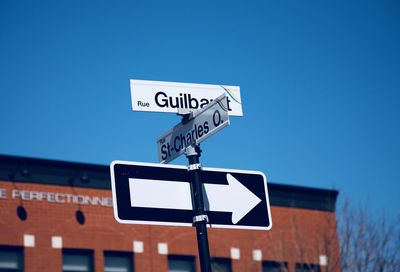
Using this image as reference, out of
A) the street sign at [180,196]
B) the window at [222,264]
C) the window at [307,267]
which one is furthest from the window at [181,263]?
the street sign at [180,196]

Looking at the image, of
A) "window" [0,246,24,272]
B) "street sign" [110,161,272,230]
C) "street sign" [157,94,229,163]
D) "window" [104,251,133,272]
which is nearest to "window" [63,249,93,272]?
"window" [104,251,133,272]

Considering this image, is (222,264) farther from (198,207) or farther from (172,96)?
(198,207)

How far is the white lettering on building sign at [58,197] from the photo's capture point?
75.4 ft

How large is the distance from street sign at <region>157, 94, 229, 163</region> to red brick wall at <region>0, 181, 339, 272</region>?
16425 millimetres

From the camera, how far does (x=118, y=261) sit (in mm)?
24406

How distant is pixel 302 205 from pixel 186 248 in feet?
17.7

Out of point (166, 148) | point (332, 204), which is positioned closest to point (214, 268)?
point (332, 204)

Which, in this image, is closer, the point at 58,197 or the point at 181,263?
the point at 58,197

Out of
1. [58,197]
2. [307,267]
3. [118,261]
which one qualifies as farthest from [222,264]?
[58,197]

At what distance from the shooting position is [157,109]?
7012 millimetres

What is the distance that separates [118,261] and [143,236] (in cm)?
110

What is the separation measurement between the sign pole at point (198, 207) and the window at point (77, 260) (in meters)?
17.5

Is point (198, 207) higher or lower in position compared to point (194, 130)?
lower

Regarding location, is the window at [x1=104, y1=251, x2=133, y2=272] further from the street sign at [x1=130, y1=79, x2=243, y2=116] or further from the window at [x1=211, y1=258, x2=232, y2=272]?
the street sign at [x1=130, y1=79, x2=243, y2=116]
